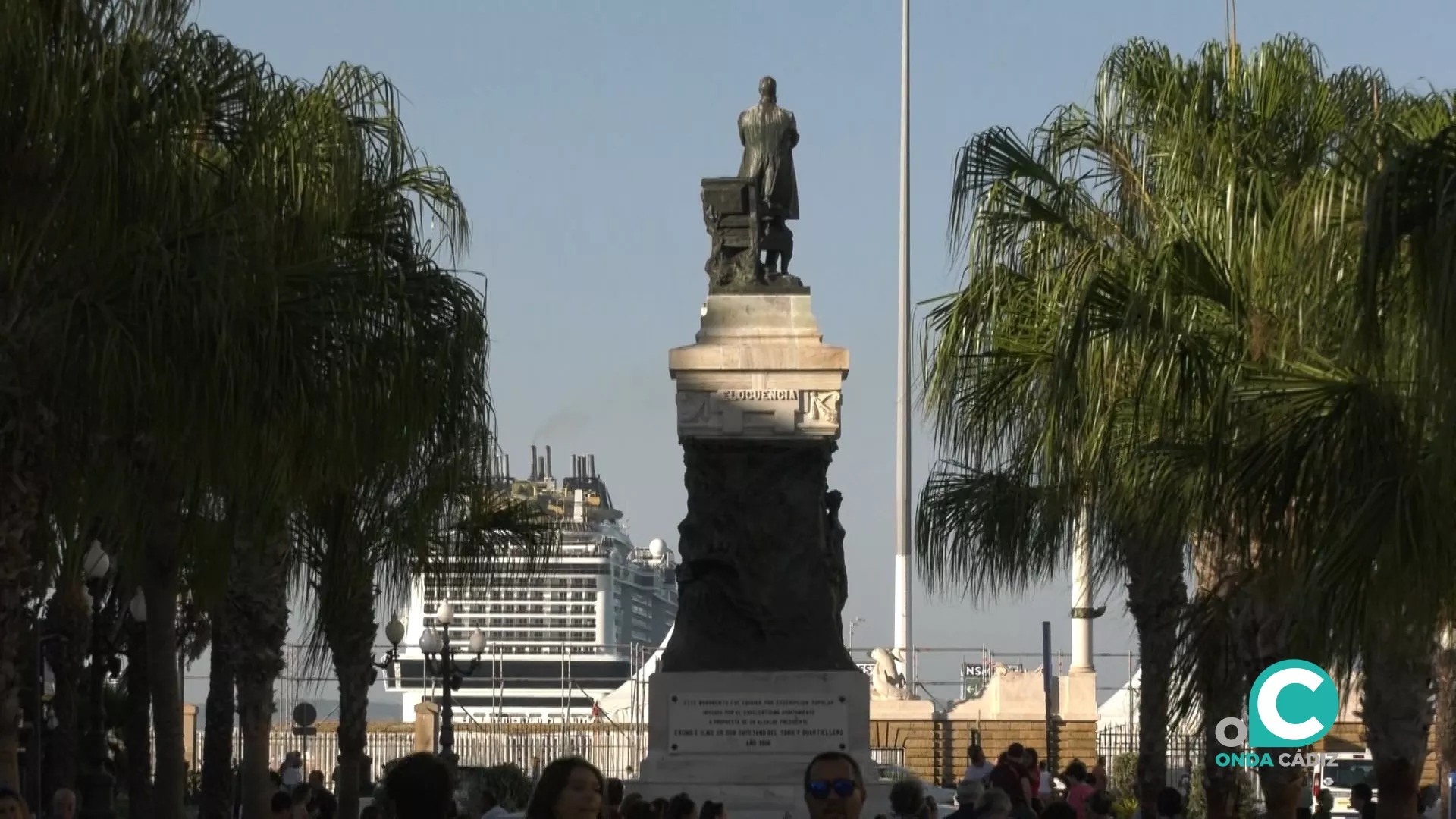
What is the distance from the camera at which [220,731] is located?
22062 mm

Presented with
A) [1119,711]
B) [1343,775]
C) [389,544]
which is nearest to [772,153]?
[389,544]

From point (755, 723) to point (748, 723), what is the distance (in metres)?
0.06

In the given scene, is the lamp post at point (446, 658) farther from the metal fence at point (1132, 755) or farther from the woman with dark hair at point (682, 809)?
the woman with dark hair at point (682, 809)

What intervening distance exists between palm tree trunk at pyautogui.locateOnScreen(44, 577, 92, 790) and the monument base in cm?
822

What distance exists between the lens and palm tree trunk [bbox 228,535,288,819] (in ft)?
60.8

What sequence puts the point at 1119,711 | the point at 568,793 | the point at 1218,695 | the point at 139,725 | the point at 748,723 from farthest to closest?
1. the point at 1119,711
2. the point at 139,725
3. the point at 748,723
4. the point at 1218,695
5. the point at 568,793

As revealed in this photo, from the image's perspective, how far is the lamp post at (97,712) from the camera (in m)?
20.4

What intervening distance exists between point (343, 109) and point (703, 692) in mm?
5483

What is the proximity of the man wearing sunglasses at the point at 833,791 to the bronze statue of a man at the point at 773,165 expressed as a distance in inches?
534

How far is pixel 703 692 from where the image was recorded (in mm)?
18578

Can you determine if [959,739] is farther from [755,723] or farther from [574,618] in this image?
[574,618]

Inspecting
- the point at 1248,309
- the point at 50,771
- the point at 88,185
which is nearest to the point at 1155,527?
the point at 1248,309

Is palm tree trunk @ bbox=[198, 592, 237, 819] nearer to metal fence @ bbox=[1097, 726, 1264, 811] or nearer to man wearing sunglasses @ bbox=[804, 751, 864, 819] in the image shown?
man wearing sunglasses @ bbox=[804, 751, 864, 819]

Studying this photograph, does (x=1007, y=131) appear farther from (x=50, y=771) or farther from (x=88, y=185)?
(x=50, y=771)
